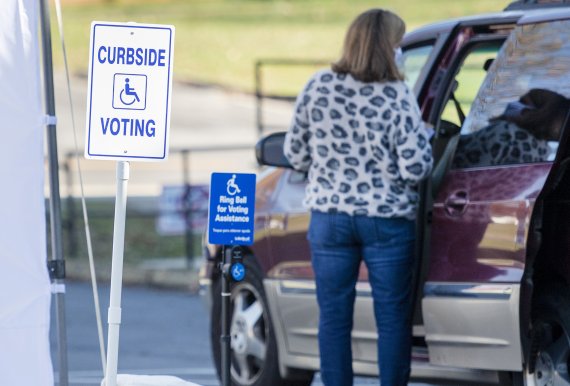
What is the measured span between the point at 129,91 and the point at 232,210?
65 cm

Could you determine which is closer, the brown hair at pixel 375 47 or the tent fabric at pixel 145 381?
the tent fabric at pixel 145 381

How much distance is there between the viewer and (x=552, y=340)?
6.64 meters

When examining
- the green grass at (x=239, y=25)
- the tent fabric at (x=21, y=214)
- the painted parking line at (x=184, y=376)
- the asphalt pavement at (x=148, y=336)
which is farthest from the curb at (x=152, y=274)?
the green grass at (x=239, y=25)

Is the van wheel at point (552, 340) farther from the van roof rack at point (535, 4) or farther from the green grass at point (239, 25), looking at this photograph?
the green grass at point (239, 25)

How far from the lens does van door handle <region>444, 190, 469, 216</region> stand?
6980mm

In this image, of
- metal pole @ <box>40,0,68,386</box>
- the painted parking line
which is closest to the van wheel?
metal pole @ <box>40,0,68,386</box>

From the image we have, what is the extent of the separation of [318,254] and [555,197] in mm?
1124

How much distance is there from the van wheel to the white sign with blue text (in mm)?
1653

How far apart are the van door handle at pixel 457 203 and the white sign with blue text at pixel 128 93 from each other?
4.33 feet

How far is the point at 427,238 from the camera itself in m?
7.21

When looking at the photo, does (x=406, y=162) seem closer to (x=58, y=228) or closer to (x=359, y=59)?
(x=359, y=59)

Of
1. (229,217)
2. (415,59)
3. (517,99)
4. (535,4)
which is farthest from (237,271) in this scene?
(535,4)

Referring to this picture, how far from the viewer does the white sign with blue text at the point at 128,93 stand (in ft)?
21.2

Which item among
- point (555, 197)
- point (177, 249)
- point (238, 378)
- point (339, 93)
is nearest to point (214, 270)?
point (238, 378)
